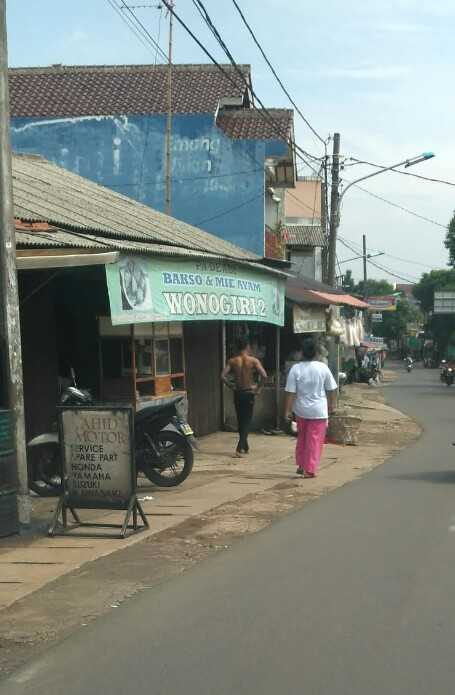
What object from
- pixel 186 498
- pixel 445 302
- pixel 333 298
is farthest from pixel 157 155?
pixel 445 302

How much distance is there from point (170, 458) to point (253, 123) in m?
23.3

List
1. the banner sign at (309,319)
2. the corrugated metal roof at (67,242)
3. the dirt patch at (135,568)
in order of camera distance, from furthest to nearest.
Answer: the banner sign at (309,319) → the corrugated metal roof at (67,242) → the dirt patch at (135,568)

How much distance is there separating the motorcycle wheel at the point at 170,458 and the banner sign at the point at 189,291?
4.78 feet

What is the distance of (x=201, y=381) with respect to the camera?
59.9 feet

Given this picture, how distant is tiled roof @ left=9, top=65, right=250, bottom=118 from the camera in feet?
107

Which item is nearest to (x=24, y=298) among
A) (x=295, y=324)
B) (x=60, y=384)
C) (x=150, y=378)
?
(x=60, y=384)

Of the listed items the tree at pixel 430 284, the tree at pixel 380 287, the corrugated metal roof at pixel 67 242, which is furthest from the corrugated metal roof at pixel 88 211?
the tree at pixel 380 287

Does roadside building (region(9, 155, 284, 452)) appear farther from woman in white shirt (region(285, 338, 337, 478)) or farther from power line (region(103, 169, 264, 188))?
power line (region(103, 169, 264, 188))

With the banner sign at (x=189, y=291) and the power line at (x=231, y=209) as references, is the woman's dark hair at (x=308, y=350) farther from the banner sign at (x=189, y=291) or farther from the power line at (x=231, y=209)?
the power line at (x=231, y=209)

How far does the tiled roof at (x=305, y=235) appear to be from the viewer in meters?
48.2

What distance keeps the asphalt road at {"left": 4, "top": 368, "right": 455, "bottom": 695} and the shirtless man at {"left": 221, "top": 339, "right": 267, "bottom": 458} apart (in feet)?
20.4

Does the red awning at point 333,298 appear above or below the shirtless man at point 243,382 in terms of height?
above

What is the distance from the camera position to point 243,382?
15.4 m

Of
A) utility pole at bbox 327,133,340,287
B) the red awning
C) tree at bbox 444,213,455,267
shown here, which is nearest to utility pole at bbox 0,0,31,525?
the red awning
